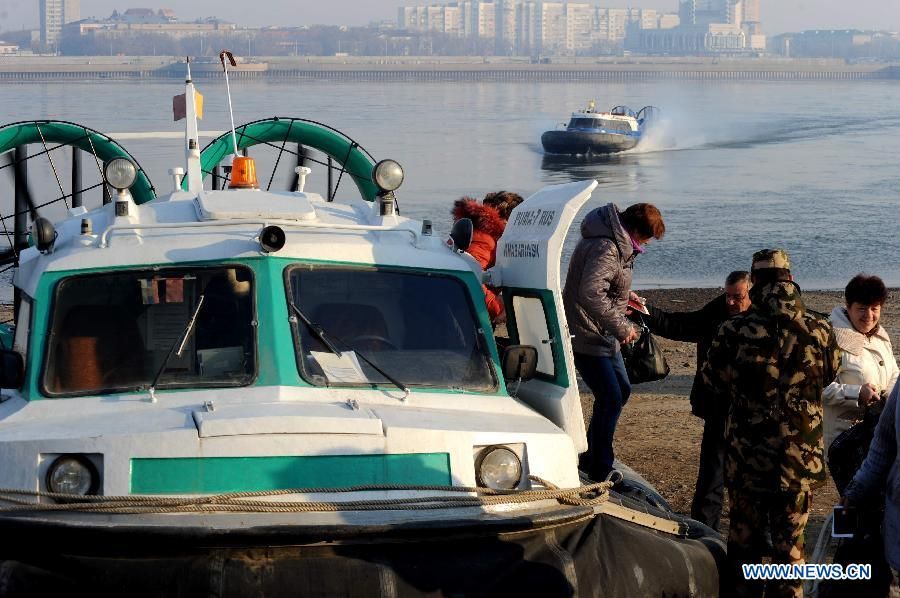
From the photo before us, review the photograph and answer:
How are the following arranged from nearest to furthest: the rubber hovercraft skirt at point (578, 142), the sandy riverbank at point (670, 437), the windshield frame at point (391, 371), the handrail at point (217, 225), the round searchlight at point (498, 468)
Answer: the round searchlight at point (498, 468)
the windshield frame at point (391, 371)
the handrail at point (217, 225)
the sandy riverbank at point (670, 437)
the rubber hovercraft skirt at point (578, 142)

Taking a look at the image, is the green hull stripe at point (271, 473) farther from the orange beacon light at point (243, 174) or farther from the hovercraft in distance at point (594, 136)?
the hovercraft in distance at point (594, 136)

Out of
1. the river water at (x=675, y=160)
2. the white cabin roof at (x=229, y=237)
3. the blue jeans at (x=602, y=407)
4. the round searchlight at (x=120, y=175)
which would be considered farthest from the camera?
the river water at (x=675, y=160)

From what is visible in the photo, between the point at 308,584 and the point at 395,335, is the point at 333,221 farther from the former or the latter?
the point at 308,584

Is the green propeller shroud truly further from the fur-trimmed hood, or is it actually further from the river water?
the river water

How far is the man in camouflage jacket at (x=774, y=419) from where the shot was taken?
560 cm

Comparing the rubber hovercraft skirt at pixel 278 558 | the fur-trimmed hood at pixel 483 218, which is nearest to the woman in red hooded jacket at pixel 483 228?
the fur-trimmed hood at pixel 483 218

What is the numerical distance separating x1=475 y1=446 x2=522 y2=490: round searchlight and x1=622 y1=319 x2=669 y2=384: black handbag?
2.41m

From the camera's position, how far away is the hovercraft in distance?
56125 millimetres

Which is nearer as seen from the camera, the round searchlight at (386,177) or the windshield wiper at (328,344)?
the windshield wiper at (328,344)

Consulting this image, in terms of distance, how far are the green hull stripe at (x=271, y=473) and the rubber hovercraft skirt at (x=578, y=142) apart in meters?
51.6

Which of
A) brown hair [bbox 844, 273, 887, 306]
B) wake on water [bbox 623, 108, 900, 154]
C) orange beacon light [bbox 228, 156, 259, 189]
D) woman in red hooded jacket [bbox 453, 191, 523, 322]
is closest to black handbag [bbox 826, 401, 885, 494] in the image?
brown hair [bbox 844, 273, 887, 306]

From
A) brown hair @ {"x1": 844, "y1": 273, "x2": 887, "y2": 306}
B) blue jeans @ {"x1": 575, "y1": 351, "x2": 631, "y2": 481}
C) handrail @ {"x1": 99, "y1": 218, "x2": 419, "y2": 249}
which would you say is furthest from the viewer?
blue jeans @ {"x1": 575, "y1": 351, "x2": 631, "y2": 481}

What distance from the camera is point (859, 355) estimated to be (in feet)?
21.7

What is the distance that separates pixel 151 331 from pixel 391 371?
85 cm
